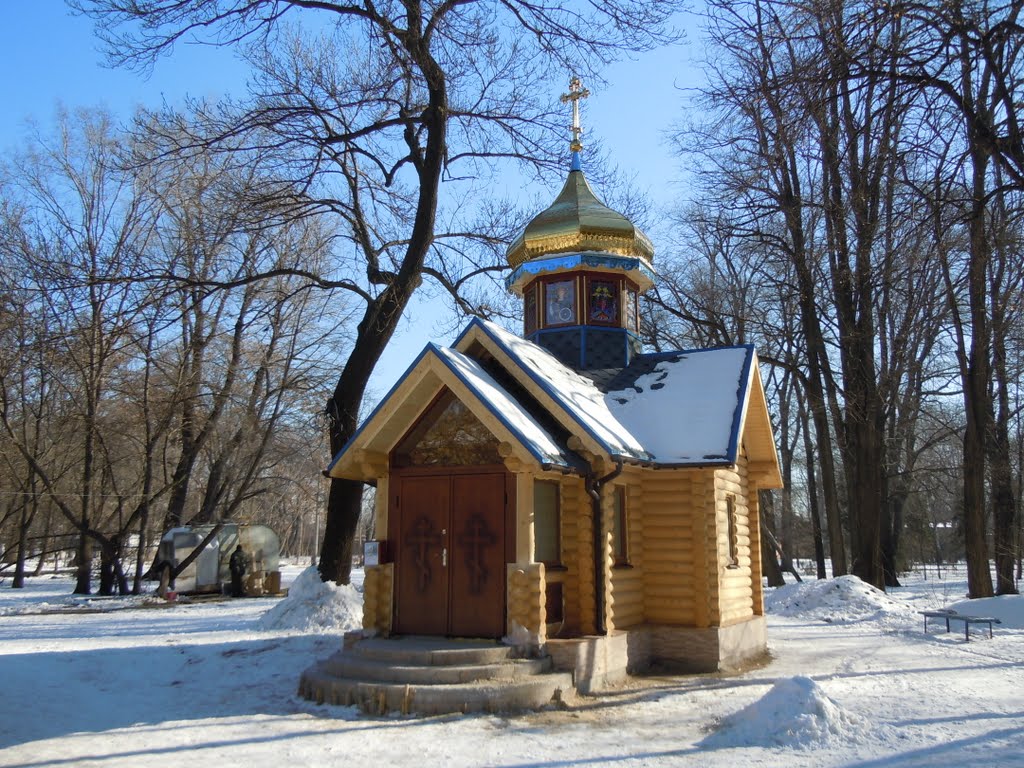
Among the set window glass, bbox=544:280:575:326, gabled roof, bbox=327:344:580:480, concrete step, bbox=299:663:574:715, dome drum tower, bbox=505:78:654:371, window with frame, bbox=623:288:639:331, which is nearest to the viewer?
concrete step, bbox=299:663:574:715

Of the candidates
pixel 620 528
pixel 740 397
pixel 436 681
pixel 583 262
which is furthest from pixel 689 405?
pixel 436 681

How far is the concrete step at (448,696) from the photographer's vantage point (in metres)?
8.64

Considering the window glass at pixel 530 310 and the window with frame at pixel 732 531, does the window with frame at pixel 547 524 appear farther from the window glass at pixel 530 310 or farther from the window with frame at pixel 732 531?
the window glass at pixel 530 310

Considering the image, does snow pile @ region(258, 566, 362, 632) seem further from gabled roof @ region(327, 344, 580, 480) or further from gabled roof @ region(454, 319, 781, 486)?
gabled roof @ region(454, 319, 781, 486)

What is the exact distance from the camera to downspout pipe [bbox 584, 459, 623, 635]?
10.4m

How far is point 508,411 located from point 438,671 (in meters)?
3.03

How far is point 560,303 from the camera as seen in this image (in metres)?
14.6

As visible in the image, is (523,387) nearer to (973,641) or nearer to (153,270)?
(153,270)

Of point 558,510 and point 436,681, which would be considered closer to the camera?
point 436,681

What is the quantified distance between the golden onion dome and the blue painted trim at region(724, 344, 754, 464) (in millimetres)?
2693

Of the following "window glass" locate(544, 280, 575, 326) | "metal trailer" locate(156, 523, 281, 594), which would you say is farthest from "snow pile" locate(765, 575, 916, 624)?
"metal trailer" locate(156, 523, 281, 594)

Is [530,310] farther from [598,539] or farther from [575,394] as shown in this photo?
[598,539]

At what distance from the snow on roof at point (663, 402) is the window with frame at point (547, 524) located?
1.03 m

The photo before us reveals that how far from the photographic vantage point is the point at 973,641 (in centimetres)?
1416
